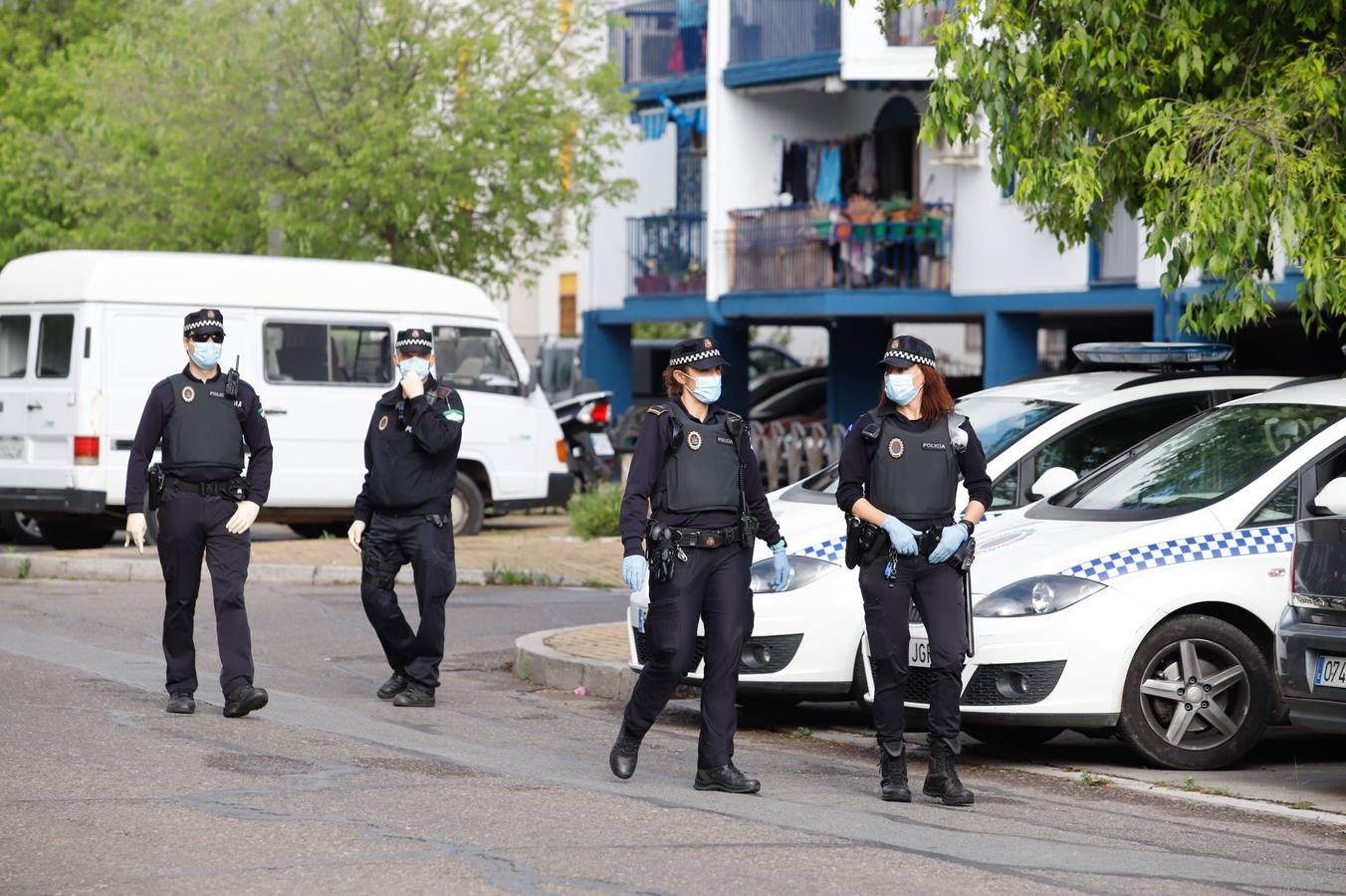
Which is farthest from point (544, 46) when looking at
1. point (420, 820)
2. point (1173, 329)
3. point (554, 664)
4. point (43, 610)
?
point (420, 820)

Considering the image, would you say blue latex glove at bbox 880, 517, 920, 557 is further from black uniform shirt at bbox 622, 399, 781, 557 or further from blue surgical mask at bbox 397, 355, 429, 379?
blue surgical mask at bbox 397, 355, 429, 379

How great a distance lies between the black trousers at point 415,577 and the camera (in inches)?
411

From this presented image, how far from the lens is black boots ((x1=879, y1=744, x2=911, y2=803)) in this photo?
8.08m

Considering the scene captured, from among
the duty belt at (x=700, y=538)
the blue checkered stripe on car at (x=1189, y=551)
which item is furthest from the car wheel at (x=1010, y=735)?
the duty belt at (x=700, y=538)

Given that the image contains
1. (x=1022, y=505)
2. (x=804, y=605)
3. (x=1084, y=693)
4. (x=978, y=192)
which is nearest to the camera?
(x=1084, y=693)

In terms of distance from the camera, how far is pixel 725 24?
2667cm

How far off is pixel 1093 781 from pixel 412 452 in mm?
3611

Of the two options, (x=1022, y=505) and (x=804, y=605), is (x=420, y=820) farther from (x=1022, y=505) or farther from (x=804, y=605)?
(x=1022, y=505)

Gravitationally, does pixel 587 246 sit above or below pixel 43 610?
above

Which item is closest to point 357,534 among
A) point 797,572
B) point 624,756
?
point 797,572

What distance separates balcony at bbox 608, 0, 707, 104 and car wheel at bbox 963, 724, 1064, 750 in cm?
1916

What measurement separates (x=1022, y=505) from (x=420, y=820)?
428 cm

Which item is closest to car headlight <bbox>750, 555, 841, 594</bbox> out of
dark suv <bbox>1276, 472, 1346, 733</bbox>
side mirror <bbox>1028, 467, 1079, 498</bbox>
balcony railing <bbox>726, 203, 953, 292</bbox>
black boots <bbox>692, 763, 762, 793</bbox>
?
side mirror <bbox>1028, 467, 1079, 498</bbox>

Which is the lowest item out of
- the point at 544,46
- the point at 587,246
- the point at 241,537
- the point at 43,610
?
the point at 43,610
